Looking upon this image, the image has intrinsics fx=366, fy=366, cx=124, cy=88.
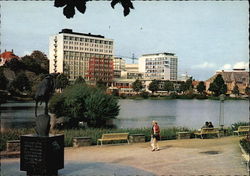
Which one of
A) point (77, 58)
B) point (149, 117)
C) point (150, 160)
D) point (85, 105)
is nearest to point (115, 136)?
A: point (150, 160)

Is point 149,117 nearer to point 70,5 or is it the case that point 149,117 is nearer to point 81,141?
point 81,141

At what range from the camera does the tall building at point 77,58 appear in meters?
177

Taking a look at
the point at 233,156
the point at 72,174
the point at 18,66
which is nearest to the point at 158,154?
the point at 233,156

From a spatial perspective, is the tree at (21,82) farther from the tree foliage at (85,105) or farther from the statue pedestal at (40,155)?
the statue pedestal at (40,155)

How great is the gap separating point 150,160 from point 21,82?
69661mm

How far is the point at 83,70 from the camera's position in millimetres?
185750

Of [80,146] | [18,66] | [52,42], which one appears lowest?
[80,146]

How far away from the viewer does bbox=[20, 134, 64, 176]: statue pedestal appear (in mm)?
10453

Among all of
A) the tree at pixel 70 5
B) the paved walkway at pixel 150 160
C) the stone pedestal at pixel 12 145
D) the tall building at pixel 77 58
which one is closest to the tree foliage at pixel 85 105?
the paved walkway at pixel 150 160

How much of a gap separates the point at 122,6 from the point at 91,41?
193530 mm

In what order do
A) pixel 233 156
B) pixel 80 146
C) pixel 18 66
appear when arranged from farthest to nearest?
pixel 18 66
pixel 80 146
pixel 233 156

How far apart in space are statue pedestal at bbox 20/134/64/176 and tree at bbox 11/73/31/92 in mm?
70724

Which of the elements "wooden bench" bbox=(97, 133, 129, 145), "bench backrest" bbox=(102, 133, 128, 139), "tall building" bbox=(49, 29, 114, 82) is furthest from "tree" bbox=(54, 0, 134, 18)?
"tall building" bbox=(49, 29, 114, 82)

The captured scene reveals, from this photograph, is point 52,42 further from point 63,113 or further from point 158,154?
point 158,154
